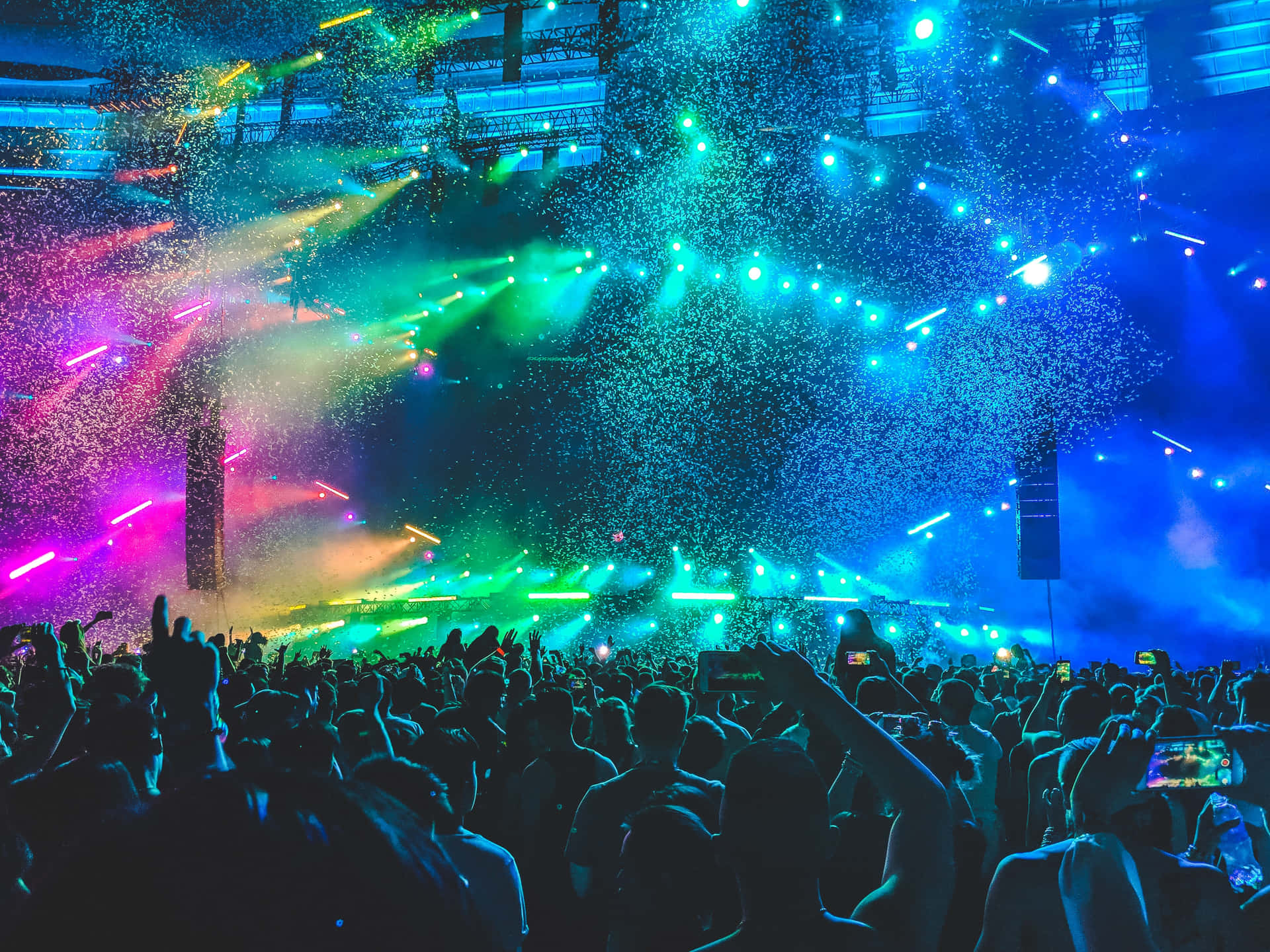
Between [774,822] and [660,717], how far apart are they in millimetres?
1765

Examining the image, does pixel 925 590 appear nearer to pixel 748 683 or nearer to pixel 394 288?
pixel 394 288

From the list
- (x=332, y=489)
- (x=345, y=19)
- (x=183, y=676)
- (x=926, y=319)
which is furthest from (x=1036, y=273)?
(x=332, y=489)

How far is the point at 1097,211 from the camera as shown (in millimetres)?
16703

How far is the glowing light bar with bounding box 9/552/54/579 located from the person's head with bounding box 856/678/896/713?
20.4m

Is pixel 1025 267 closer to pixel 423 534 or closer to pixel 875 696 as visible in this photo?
pixel 875 696

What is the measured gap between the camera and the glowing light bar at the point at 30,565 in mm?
17984

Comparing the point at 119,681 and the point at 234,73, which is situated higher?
the point at 234,73

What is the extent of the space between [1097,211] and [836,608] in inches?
484

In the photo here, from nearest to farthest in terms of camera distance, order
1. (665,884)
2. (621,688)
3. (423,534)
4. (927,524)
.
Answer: (665,884), (621,688), (927,524), (423,534)

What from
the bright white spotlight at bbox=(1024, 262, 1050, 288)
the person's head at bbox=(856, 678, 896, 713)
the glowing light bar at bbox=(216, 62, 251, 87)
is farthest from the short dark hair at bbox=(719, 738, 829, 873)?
the glowing light bar at bbox=(216, 62, 251, 87)

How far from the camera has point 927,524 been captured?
80.4 feet

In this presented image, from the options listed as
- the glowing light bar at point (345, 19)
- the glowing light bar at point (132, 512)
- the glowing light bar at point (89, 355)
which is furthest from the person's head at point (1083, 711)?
the glowing light bar at point (132, 512)

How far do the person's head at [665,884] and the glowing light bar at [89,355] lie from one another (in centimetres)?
2001

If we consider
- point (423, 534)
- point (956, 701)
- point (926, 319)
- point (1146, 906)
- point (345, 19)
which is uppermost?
point (345, 19)
